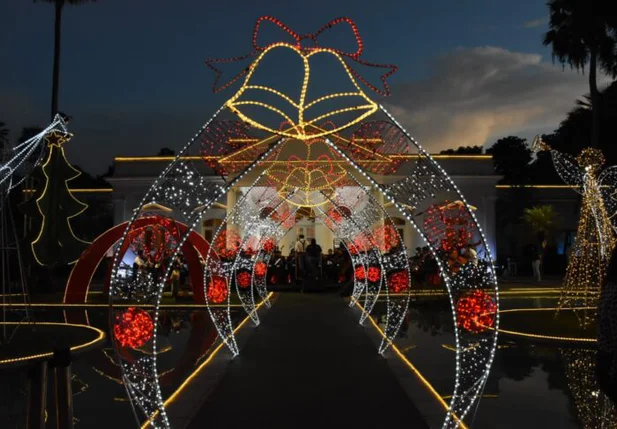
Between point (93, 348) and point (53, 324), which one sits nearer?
point (93, 348)

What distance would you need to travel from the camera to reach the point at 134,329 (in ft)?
35.6

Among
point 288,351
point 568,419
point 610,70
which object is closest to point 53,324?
point 288,351

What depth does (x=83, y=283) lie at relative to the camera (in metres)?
17.1

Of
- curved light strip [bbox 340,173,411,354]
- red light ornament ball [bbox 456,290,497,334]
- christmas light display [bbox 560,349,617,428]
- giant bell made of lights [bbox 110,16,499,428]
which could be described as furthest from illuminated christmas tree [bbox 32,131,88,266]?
christmas light display [bbox 560,349,617,428]

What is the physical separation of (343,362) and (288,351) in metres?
1.25

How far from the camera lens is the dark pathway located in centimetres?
607

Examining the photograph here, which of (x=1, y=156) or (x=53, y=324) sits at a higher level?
(x=1, y=156)

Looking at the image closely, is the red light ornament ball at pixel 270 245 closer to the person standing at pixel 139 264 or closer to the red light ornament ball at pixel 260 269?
the red light ornament ball at pixel 260 269

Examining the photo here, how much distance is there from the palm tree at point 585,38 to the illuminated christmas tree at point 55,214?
806 inches

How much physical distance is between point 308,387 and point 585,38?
1039 inches

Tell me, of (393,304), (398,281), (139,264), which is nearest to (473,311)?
(393,304)

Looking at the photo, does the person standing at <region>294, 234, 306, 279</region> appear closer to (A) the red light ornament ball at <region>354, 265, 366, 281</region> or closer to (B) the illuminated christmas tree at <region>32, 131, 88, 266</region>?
(A) the red light ornament ball at <region>354, 265, 366, 281</region>

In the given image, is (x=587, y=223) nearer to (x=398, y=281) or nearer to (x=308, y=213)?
(x=398, y=281)

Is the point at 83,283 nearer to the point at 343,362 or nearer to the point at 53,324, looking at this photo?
the point at 53,324
